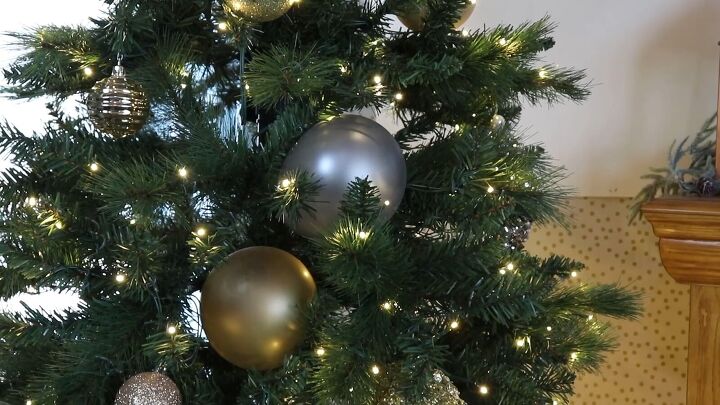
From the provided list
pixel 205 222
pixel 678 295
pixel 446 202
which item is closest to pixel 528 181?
pixel 446 202

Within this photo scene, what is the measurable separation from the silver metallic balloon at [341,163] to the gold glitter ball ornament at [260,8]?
11 centimetres

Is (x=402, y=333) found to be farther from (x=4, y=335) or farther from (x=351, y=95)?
Result: (x=4, y=335)

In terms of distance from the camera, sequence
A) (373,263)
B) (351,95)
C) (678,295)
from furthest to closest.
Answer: (678,295)
(351,95)
(373,263)

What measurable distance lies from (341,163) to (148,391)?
253mm

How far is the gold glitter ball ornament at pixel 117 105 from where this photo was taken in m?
0.62

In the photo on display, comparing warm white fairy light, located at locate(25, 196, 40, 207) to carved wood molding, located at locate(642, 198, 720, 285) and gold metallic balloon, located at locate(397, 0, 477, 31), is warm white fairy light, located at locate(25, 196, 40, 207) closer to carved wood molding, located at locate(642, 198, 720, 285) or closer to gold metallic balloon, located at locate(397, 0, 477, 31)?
gold metallic balloon, located at locate(397, 0, 477, 31)

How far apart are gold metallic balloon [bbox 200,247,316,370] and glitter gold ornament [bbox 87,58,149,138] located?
0.16 m

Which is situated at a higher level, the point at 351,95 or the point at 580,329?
the point at 351,95

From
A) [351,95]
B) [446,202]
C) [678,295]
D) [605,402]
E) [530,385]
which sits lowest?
[605,402]

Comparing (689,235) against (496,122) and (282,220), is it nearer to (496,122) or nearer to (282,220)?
(496,122)

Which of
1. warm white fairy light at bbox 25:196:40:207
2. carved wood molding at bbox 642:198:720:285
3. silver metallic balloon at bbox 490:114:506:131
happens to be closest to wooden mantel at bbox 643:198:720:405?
carved wood molding at bbox 642:198:720:285

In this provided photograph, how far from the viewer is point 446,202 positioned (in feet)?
2.23

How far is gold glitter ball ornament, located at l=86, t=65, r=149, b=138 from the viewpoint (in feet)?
2.04

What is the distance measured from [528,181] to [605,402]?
0.94 metres
